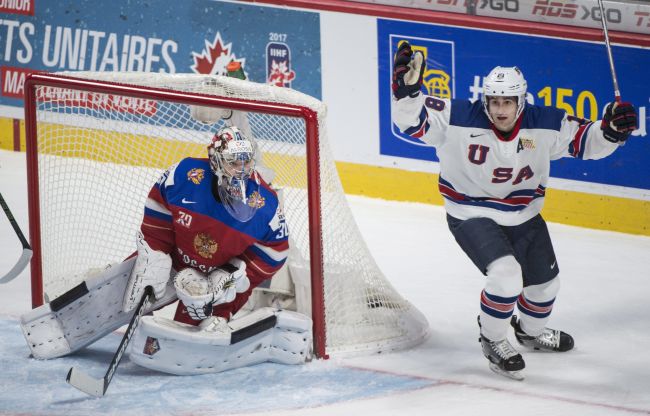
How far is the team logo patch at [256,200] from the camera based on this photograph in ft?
16.3

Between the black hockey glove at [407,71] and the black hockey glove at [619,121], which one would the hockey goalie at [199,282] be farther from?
the black hockey glove at [619,121]

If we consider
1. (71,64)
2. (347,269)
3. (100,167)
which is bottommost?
(347,269)

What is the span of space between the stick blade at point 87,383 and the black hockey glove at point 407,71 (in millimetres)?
1395

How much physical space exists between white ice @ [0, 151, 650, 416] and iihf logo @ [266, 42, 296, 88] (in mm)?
1323

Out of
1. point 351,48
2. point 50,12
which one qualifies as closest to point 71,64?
point 50,12

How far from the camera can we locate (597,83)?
6.45 m

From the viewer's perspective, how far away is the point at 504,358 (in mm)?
5062

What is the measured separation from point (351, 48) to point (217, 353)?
7.76ft

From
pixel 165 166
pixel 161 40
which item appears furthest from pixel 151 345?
pixel 161 40

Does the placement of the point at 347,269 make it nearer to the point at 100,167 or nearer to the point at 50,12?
the point at 100,167

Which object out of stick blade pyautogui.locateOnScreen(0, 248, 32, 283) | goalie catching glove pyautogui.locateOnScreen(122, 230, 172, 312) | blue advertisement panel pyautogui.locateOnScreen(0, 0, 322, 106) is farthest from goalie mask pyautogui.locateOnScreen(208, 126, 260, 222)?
blue advertisement panel pyautogui.locateOnScreen(0, 0, 322, 106)

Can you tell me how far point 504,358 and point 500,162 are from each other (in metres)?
0.68

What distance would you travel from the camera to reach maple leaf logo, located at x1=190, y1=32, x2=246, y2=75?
24.0ft

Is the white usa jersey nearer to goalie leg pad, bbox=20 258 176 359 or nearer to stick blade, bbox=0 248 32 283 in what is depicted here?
goalie leg pad, bbox=20 258 176 359
